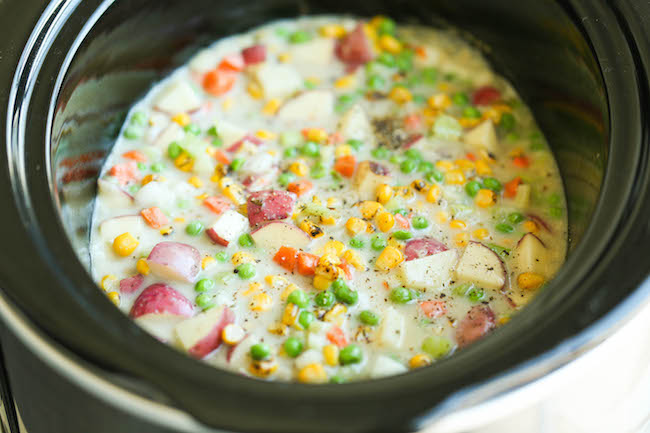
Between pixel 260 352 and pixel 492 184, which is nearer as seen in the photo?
pixel 260 352

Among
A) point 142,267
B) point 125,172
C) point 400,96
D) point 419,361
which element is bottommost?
point 419,361

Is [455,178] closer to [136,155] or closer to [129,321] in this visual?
[136,155]

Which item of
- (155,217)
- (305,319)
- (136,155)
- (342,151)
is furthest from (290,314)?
(136,155)

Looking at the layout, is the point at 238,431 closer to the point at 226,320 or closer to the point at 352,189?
the point at 226,320

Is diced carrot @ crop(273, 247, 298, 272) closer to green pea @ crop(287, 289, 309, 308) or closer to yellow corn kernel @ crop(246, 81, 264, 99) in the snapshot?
green pea @ crop(287, 289, 309, 308)

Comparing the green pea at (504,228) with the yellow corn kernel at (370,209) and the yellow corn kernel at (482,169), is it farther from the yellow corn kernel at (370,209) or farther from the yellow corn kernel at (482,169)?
the yellow corn kernel at (370,209)

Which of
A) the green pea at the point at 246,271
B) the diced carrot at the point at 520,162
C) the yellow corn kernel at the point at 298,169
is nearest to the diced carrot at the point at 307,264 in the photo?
the green pea at the point at 246,271

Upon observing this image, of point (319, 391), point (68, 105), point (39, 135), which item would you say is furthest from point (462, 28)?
point (319, 391)
